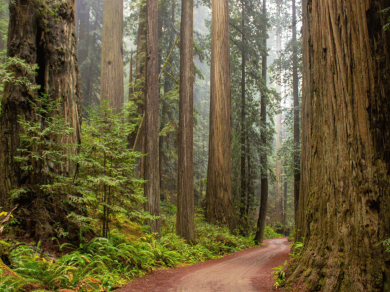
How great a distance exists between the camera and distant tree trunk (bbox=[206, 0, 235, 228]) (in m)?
10.7

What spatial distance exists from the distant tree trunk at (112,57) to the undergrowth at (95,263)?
5.76 m

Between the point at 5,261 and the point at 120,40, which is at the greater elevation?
the point at 120,40

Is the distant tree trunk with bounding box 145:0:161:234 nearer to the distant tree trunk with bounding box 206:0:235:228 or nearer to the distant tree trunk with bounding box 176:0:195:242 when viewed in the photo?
the distant tree trunk with bounding box 176:0:195:242

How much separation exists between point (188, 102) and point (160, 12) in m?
10.4

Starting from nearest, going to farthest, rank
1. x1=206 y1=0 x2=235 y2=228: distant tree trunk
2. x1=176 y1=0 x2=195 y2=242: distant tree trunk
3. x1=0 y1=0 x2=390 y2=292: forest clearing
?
x1=0 y1=0 x2=390 y2=292: forest clearing → x1=176 y1=0 x2=195 y2=242: distant tree trunk → x1=206 y1=0 x2=235 y2=228: distant tree trunk

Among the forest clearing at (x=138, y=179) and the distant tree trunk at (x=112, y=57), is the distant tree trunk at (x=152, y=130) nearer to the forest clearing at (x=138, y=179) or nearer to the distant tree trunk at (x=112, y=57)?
the forest clearing at (x=138, y=179)

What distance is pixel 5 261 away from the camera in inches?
112

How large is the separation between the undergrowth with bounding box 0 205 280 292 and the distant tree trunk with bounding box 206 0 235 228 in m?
Answer: 3.43

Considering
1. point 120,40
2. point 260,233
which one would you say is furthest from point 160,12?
point 260,233

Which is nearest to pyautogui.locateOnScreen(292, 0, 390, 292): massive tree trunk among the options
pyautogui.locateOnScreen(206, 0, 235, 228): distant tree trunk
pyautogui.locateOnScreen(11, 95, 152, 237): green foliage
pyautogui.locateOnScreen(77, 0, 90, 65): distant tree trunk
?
pyautogui.locateOnScreen(11, 95, 152, 237): green foliage

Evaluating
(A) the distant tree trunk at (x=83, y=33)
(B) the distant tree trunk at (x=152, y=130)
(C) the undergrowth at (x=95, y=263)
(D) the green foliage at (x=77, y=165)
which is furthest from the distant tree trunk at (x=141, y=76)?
(A) the distant tree trunk at (x=83, y=33)

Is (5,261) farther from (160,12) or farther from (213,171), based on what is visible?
(160,12)

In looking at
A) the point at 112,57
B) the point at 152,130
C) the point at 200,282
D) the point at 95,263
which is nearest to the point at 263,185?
the point at 152,130

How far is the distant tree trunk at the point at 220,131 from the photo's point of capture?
10742 millimetres
